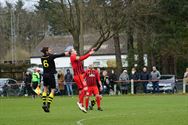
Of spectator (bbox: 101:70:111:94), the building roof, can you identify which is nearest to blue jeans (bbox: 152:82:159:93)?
spectator (bbox: 101:70:111:94)

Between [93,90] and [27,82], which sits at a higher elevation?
[27,82]

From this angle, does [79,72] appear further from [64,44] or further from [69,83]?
[64,44]

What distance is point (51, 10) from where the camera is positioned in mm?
53062

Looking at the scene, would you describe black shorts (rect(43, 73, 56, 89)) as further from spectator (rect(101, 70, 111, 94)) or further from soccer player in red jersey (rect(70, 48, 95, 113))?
spectator (rect(101, 70, 111, 94))

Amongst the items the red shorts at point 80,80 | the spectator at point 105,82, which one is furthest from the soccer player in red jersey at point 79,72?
the spectator at point 105,82

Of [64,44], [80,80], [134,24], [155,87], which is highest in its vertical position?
[64,44]

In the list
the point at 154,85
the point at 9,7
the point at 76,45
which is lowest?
the point at 154,85

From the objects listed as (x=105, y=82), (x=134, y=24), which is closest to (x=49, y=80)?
(x=105, y=82)

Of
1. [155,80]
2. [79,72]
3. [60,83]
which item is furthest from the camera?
[60,83]

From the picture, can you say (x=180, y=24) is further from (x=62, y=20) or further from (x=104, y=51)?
(x=104, y=51)

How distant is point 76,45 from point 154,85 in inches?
434

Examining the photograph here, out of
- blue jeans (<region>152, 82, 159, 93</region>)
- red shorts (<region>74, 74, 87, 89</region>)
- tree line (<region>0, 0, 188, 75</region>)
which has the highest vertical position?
tree line (<region>0, 0, 188, 75</region>)

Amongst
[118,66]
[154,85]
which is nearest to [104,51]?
[118,66]

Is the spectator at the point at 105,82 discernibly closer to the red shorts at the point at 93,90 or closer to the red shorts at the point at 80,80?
the red shorts at the point at 93,90
